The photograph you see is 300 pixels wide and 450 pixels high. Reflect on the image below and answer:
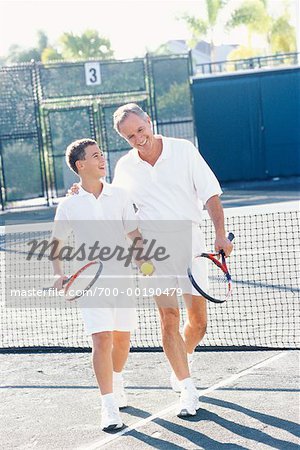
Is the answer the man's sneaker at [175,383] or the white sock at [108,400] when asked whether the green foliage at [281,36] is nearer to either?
the man's sneaker at [175,383]

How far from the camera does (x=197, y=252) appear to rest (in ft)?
21.3

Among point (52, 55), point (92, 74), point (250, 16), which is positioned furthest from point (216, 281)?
point (52, 55)

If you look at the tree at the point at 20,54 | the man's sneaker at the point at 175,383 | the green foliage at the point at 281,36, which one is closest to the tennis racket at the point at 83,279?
the man's sneaker at the point at 175,383

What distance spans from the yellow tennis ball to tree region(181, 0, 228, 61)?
46.3 metres

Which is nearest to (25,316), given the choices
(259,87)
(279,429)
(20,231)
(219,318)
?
(219,318)

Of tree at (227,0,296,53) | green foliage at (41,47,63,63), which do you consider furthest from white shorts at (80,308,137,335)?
Result: green foliage at (41,47,63,63)

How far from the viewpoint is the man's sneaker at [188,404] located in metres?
6.28

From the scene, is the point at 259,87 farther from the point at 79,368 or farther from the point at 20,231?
the point at 79,368

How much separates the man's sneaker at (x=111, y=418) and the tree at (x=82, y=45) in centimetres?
5336

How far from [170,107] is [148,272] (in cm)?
1917

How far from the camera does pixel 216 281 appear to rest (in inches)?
467

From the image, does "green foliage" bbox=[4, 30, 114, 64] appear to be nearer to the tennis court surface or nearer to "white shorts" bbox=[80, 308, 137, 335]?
the tennis court surface

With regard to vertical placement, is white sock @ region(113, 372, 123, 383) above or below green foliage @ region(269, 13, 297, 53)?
below

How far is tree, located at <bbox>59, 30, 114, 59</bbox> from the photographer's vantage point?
58.8 m
